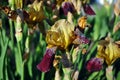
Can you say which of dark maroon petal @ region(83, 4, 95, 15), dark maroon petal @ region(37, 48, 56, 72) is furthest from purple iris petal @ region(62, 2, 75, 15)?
dark maroon petal @ region(37, 48, 56, 72)

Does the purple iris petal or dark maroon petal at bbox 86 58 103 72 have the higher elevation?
the purple iris petal

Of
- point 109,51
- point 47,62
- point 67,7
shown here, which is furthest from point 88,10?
point 47,62

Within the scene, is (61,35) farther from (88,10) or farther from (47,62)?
(88,10)

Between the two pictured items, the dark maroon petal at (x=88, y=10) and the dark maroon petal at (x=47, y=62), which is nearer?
the dark maroon petal at (x=47, y=62)

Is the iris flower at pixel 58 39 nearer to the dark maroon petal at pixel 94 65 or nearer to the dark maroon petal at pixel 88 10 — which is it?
the dark maroon petal at pixel 94 65

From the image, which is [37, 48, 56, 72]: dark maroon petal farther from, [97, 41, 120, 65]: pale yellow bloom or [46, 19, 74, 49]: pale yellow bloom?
[97, 41, 120, 65]: pale yellow bloom

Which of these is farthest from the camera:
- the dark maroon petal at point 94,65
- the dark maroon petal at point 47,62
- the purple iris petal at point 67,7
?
the purple iris petal at point 67,7

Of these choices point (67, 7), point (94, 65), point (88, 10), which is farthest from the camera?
point (88, 10)

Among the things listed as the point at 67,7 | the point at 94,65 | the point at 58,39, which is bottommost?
the point at 94,65

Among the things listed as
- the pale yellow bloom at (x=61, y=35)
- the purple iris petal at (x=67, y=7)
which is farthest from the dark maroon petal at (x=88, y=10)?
the pale yellow bloom at (x=61, y=35)

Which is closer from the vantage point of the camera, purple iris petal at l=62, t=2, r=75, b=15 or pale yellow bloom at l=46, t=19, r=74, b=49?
pale yellow bloom at l=46, t=19, r=74, b=49

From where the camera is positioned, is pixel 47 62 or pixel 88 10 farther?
pixel 88 10
